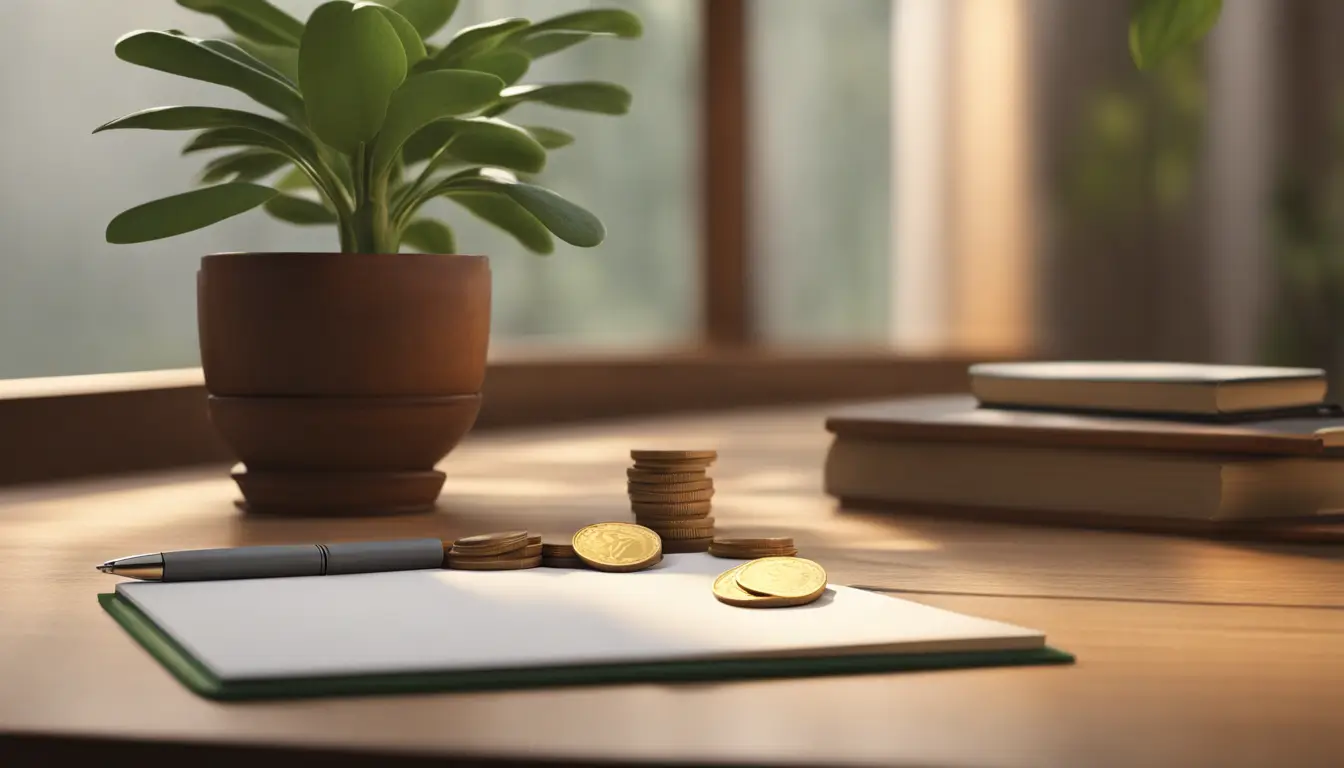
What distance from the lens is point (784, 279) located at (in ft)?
9.89

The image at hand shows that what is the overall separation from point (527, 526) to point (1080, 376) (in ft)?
1.24

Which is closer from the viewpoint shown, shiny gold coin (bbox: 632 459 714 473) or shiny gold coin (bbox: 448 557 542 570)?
shiny gold coin (bbox: 448 557 542 570)

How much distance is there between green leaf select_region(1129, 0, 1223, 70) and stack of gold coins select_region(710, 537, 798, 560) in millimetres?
373

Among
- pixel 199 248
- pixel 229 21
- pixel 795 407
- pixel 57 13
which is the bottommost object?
pixel 795 407

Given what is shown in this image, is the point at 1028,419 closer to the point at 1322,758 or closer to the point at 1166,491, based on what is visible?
the point at 1166,491

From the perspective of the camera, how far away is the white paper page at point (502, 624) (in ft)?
1.64

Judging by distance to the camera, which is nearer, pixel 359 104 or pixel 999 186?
pixel 359 104

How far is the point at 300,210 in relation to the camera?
1.09 meters

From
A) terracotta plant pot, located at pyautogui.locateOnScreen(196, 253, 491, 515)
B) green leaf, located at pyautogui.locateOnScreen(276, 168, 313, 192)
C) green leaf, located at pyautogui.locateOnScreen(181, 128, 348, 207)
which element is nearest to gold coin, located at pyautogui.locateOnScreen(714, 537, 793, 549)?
terracotta plant pot, located at pyautogui.locateOnScreen(196, 253, 491, 515)

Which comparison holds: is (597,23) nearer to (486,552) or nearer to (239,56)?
(239,56)

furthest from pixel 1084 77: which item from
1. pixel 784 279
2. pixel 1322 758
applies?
pixel 1322 758

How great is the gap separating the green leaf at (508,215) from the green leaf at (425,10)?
118mm

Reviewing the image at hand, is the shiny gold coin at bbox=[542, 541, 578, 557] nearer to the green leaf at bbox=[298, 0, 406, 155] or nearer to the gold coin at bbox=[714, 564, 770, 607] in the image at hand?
the gold coin at bbox=[714, 564, 770, 607]

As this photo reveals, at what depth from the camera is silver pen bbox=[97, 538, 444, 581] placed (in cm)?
66
